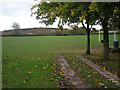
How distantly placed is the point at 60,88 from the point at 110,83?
225 cm

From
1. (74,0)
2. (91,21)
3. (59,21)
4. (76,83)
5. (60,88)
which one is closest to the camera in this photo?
(60,88)

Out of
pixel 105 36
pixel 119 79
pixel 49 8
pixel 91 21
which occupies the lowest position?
pixel 119 79

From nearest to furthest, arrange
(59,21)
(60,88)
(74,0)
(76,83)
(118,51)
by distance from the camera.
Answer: (60,88) → (76,83) → (74,0) → (59,21) → (118,51)

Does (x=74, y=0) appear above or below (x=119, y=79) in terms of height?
above

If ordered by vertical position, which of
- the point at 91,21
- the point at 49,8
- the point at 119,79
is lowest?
the point at 119,79

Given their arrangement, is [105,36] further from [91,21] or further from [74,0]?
[74,0]

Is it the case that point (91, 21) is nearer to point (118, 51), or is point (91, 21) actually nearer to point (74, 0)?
point (74, 0)

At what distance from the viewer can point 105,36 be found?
10445mm

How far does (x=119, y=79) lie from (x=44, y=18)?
22.3 ft

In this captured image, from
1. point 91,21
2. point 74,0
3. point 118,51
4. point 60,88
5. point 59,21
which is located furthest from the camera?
point 118,51

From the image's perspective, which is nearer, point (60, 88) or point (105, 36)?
point (60, 88)

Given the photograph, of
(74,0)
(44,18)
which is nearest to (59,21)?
(44,18)

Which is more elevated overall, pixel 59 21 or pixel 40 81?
pixel 59 21

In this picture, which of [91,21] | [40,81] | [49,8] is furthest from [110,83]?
[49,8]
